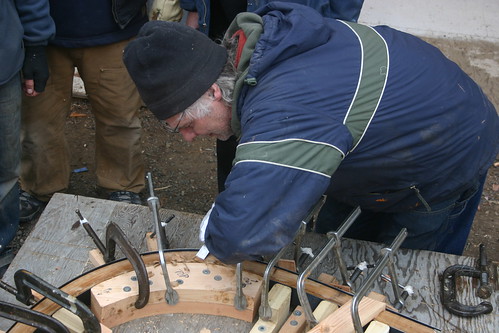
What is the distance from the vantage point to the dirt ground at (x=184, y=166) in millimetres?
4281

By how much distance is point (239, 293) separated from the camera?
6.47 ft

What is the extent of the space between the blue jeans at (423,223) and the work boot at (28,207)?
74.7 inches

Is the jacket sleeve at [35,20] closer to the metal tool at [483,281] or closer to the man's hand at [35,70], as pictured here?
the man's hand at [35,70]

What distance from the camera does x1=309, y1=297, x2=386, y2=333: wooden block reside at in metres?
1.80

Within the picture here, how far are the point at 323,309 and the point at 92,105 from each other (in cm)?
232

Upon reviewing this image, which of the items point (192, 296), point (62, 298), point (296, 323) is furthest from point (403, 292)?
point (62, 298)

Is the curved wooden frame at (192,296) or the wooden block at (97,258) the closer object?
the curved wooden frame at (192,296)

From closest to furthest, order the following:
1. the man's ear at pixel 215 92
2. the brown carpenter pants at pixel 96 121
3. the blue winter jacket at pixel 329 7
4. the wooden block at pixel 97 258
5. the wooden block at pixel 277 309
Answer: the wooden block at pixel 277 309 → the man's ear at pixel 215 92 → the wooden block at pixel 97 258 → the blue winter jacket at pixel 329 7 → the brown carpenter pants at pixel 96 121

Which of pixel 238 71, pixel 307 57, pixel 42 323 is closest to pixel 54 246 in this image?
pixel 42 323

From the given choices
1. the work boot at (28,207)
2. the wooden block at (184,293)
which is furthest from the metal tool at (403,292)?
the work boot at (28,207)

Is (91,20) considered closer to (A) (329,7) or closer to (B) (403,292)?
(A) (329,7)

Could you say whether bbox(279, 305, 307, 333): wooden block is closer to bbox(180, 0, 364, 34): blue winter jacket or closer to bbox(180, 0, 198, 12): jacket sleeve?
bbox(180, 0, 364, 34): blue winter jacket

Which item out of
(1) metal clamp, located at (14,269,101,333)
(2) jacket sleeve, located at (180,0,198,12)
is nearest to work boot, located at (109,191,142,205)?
(2) jacket sleeve, located at (180,0,198,12)

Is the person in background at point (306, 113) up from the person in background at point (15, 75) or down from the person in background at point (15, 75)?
up
